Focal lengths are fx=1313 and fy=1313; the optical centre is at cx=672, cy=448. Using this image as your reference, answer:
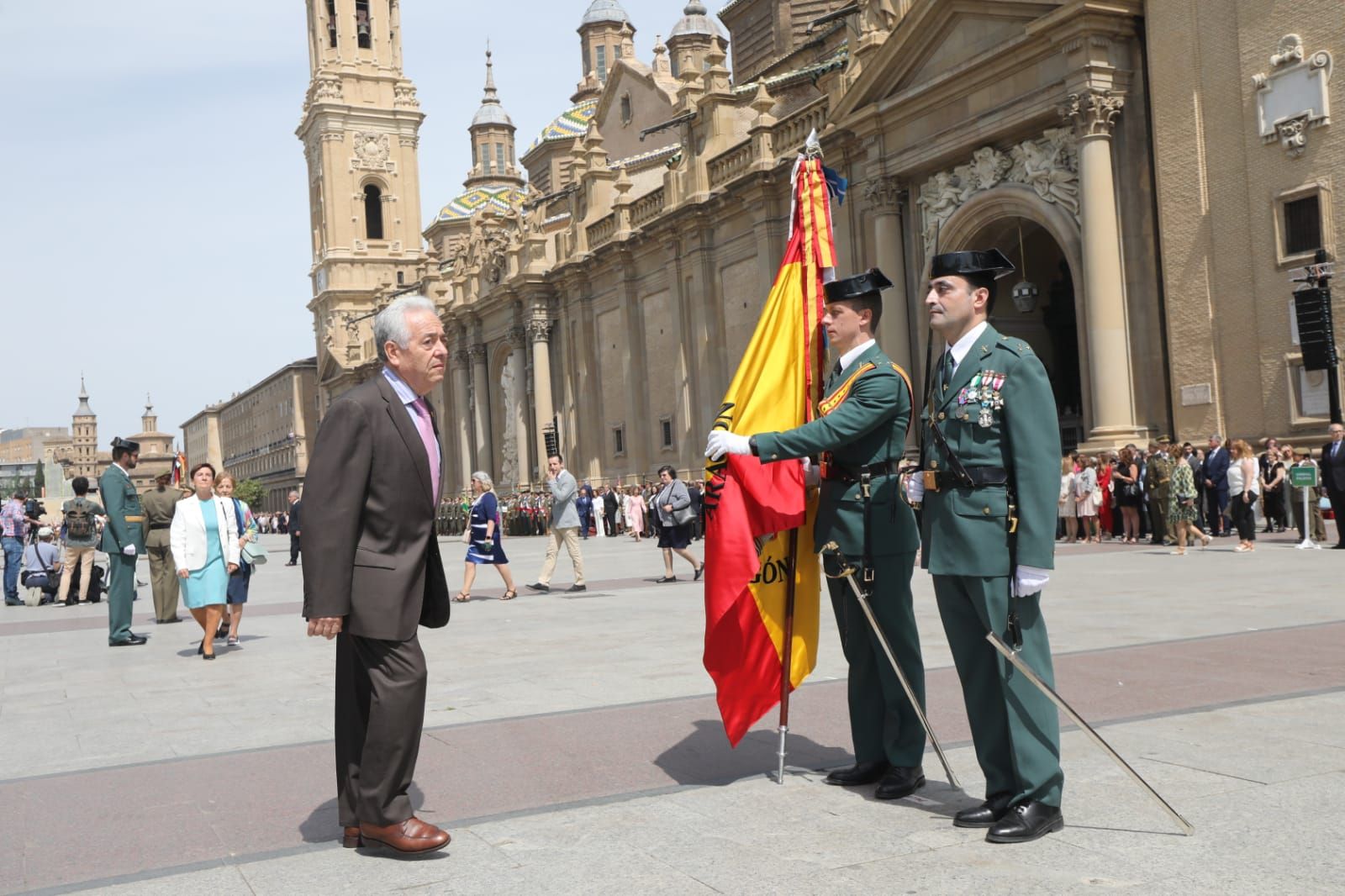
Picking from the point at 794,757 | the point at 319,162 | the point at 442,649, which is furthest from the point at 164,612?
the point at 319,162

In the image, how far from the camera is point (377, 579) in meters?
4.95

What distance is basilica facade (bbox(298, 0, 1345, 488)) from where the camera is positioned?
66.4 ft

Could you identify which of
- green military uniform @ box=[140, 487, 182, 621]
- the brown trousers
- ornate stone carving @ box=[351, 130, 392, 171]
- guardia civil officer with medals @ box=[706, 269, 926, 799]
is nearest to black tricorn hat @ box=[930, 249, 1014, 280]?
guardia civil officer with medals @ box=[706, 269, 926, 799]

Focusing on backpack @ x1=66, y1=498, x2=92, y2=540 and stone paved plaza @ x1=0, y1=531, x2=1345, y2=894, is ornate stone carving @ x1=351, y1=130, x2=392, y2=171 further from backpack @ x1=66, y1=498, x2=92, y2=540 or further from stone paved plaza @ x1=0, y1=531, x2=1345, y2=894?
stone paved plaza @ x1=0, y1=531, x2=1345, y2=894

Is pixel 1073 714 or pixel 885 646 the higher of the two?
pixel 885 646

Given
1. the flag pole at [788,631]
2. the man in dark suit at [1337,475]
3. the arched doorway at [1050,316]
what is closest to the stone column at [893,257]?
the arched doorway at [1050,316]

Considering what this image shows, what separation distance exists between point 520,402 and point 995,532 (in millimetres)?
46079

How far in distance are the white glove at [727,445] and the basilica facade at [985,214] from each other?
54.9ft

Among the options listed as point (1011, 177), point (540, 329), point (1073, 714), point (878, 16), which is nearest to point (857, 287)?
point (1073, 714)

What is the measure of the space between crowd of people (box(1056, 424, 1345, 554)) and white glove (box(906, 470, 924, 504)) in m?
11.9

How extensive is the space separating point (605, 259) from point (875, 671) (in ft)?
126

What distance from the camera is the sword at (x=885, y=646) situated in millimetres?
5285

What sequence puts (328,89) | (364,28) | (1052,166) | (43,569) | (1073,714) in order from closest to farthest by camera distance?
A: 1. (1073,714)
2. (43,569)
3. (1052,166)
4. (328,89)
5. (364,28)

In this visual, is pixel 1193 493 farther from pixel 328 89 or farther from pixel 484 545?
pixel 328 89
